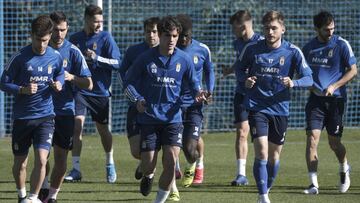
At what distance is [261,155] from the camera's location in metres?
11.6

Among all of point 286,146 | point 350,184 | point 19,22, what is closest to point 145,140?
point 350,184

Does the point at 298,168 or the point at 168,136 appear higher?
the point at 168,136

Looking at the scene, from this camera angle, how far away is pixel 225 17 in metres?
22.4

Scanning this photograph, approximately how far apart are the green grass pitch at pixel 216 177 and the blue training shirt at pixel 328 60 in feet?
4.53

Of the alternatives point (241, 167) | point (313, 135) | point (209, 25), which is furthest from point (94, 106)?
point (209, 25)

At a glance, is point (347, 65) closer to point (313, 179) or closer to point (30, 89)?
point (313, 179)

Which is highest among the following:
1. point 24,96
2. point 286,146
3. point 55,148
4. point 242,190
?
point 24,96

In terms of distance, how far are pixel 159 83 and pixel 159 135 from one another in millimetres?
556

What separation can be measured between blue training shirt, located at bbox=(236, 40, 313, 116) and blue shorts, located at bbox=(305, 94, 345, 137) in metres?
1.52

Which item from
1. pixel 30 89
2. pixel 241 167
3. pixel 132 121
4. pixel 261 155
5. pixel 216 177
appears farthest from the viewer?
pixel 216 177

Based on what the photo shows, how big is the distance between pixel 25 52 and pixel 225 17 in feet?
38.5

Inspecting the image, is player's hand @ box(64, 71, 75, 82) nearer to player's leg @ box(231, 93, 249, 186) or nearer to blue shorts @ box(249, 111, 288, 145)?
blue shorts @ box(249, 111, 288, 145)

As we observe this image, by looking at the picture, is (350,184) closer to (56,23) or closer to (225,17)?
(56,23)

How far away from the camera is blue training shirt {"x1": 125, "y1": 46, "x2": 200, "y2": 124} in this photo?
36.4ft
